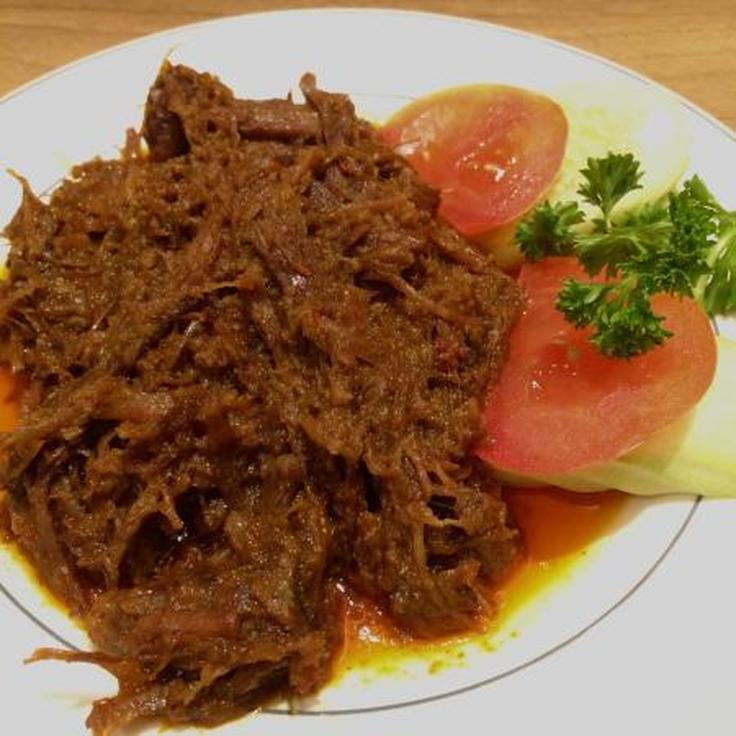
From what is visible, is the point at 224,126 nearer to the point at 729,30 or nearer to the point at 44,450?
the point at 44,450

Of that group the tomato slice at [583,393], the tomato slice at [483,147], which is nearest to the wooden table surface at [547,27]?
the tomato slice at [483,147]

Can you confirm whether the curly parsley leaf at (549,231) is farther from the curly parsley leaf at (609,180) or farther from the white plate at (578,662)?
the white plate at (578,662)

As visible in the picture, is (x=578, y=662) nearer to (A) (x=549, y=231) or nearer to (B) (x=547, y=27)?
(A) (x=549, y=231)

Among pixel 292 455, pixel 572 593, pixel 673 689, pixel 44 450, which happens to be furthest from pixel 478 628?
pixel 44 450

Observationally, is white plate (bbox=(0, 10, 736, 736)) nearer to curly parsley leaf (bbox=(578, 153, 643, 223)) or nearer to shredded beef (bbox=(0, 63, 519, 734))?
shredded beef (bbox=(0, 63, 519, 734))

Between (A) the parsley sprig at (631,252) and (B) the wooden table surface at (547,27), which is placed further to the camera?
(B) the wooden table surface at (547,27)

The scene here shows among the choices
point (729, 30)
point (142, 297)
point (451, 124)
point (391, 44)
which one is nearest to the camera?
point (142, 297)
